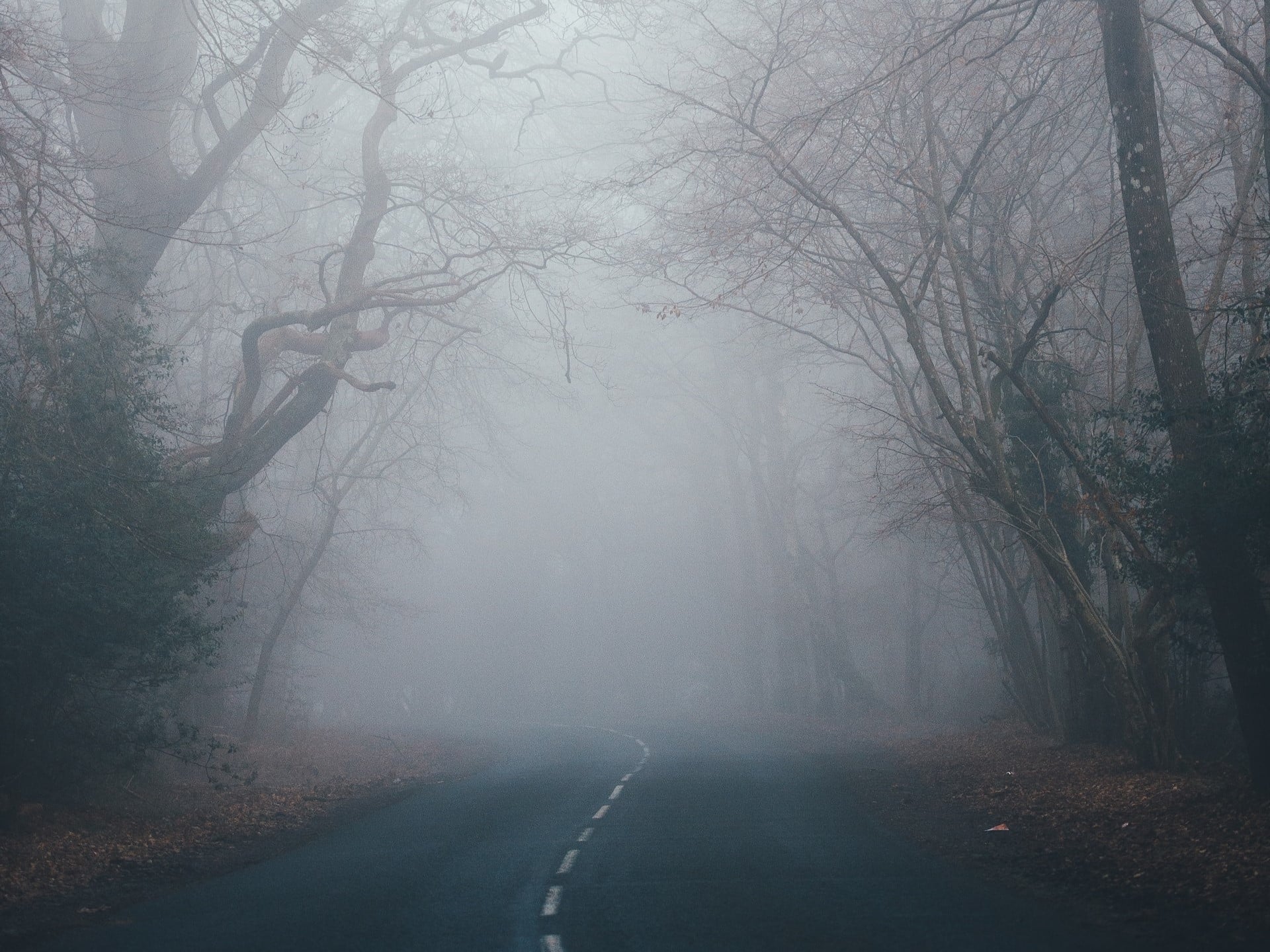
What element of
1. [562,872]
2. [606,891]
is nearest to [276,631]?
[562,872]

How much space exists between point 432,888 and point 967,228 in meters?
13.0

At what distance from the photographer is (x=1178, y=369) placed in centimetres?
1080

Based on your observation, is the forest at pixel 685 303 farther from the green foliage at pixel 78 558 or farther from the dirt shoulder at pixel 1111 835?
the dirt shoulder at pixel 1111 835

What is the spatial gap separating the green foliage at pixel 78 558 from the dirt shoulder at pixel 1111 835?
931 centimetres

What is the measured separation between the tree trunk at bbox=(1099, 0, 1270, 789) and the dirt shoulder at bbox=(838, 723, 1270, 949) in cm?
114

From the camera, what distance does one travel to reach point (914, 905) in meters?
7.82

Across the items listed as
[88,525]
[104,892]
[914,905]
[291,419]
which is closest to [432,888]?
[104,892]

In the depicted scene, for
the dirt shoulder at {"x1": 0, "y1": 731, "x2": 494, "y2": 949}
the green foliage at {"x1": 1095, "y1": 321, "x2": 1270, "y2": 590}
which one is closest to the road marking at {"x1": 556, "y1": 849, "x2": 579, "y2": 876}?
the dirt shoulder at {"x1": 0, "y1": 731, "x2": 494, "y2": 949}

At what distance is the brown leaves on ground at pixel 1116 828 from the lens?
7539mm

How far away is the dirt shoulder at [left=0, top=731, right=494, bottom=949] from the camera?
8.94 metres

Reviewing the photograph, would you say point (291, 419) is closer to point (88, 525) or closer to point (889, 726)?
point (88, 525)

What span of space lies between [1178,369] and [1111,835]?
15.5 ft

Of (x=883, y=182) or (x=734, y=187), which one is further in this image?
(x=734, y=187)

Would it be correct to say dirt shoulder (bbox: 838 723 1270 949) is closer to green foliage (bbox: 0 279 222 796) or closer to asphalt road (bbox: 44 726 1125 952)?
asphalt road (bbox: 44 726 1125 952)
